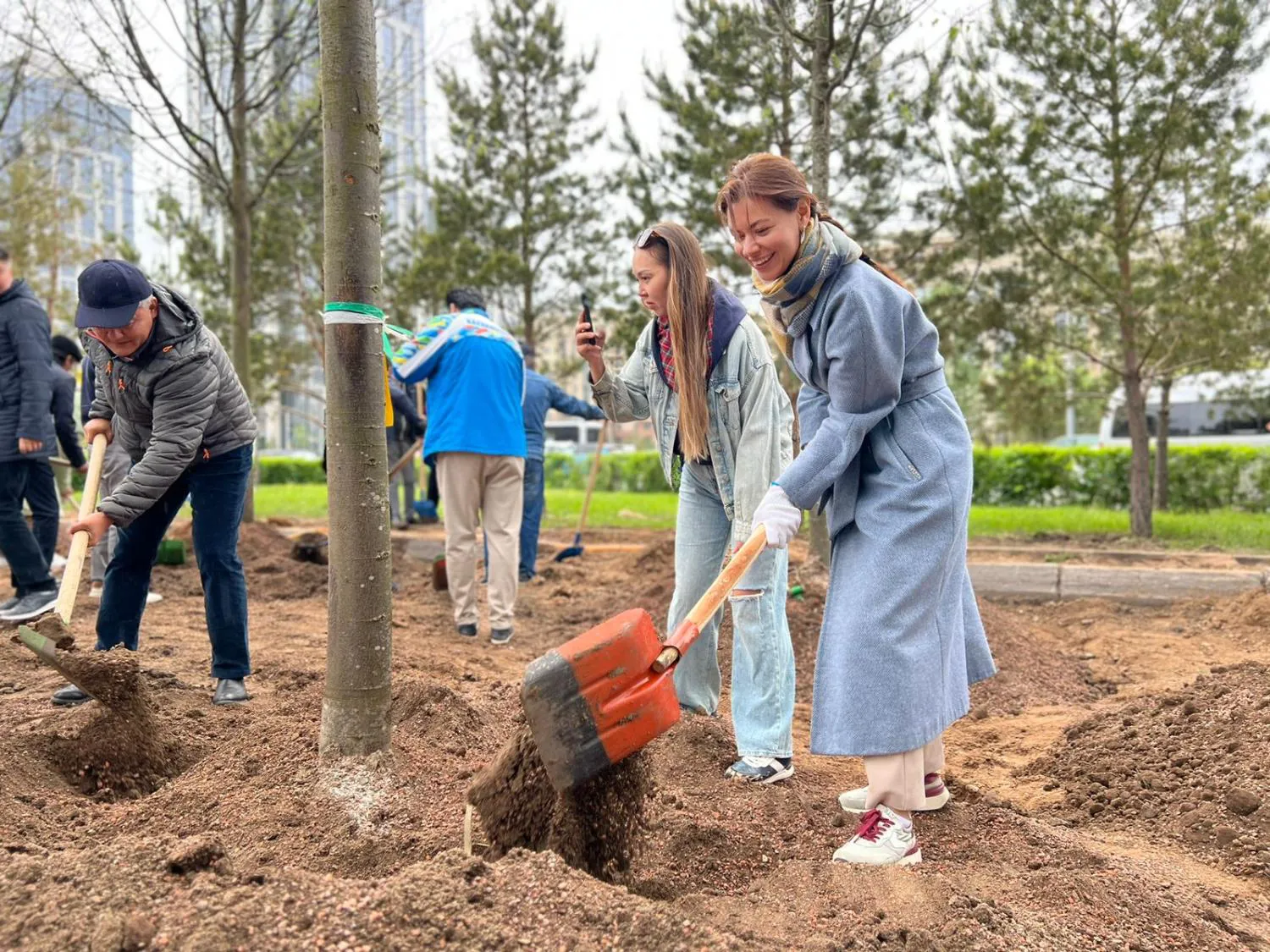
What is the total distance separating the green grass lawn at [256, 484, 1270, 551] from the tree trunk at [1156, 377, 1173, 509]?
1.27 feet

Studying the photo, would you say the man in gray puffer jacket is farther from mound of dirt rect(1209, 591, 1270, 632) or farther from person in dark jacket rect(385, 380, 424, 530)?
mound of dirt rect(1209, 591, 1270, 632)

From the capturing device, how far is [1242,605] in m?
6.02

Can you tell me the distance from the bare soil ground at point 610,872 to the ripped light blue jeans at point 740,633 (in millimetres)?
157

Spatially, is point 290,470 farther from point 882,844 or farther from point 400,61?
point 882,844

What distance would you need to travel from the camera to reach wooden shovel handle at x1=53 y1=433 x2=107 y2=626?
11.4ft

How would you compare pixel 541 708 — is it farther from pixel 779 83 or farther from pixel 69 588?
pixel 779 83

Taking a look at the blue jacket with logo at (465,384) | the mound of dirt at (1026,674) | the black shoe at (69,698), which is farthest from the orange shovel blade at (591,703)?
the blue jacket with logo at (465,384)

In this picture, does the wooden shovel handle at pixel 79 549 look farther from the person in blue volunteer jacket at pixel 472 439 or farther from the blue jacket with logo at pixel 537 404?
the blue jacket with logo at pixel 537 404

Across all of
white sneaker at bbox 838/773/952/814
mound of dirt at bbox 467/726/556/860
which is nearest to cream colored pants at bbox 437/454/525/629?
white sneaker at bbox 838/773/952/814

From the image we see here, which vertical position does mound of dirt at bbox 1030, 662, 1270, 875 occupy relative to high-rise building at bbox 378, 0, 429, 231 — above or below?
below

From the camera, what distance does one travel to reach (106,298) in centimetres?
344

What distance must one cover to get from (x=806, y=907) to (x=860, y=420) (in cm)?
113

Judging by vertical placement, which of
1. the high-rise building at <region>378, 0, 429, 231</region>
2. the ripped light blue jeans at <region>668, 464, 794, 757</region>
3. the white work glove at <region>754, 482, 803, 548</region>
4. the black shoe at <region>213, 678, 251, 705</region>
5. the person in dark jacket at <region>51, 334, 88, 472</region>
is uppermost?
the high-rise building at <region>378, 0, 429, 231</region>

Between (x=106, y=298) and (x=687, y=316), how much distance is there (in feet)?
6.25
